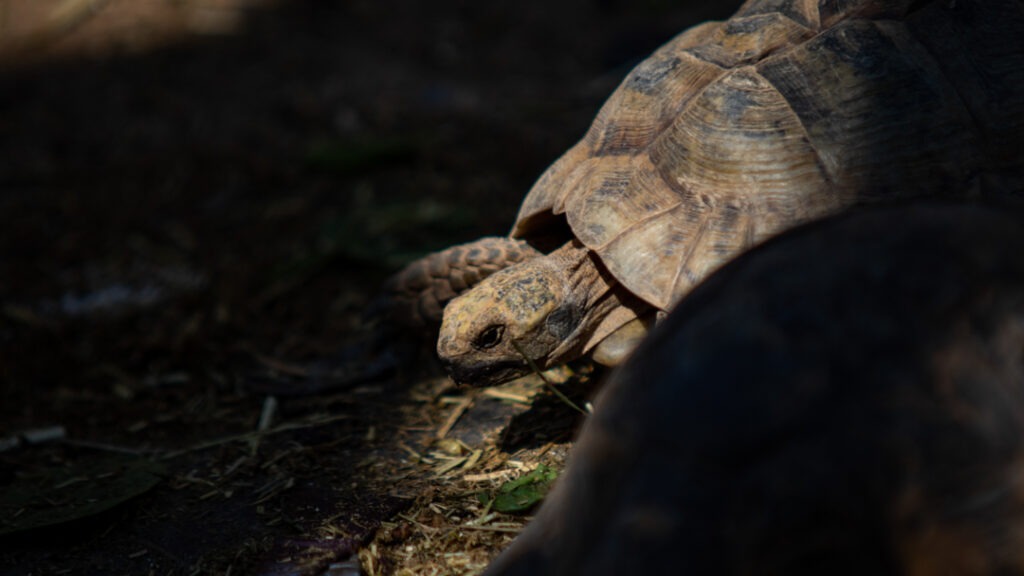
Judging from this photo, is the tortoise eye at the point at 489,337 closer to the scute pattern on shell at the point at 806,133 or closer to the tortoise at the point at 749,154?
the tortoise at the point at 749,154

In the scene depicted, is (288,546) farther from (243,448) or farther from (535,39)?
(535,39)

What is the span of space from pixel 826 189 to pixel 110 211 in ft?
14.9

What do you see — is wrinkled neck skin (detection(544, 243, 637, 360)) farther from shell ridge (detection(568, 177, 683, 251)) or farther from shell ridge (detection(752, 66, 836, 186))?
shell ridge (detection(752, 66, 836, 186))

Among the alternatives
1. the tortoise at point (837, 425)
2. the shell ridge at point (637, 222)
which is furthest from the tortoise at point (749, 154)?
the tortoise at point (837, 425)

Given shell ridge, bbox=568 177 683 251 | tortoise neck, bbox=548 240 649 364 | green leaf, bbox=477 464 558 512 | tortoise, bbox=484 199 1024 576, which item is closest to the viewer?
tortoise, bbox=484 199 1024 576

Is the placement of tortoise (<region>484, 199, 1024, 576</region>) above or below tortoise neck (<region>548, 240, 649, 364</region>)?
above

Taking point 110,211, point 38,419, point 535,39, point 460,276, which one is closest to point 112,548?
point 38,419

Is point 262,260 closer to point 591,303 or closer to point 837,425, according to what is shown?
point 591,303

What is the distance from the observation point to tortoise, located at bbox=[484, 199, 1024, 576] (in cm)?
125

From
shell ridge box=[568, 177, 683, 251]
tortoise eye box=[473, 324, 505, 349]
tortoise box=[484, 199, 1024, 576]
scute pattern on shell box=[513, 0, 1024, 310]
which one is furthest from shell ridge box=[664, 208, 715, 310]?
tortoise box=[484, 199, 1024, 576]

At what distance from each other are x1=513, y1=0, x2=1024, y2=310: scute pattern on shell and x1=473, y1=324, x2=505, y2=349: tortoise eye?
36 cm

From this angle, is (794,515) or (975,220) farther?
(975,220)

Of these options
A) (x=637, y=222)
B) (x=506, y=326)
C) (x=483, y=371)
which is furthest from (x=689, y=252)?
(x=483, y=371)

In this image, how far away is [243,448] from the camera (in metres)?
2.97
